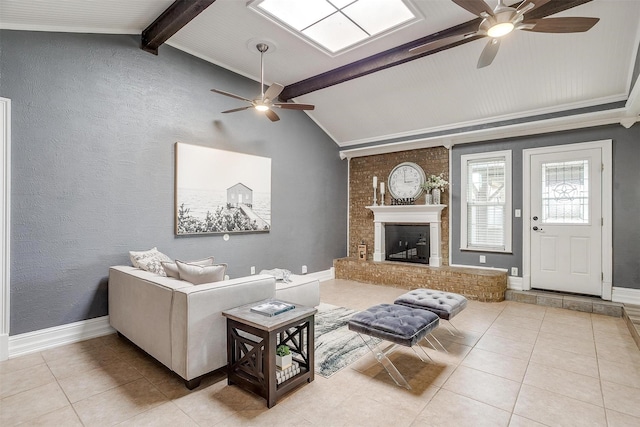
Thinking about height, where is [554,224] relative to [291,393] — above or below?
above

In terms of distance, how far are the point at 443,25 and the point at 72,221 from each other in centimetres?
457

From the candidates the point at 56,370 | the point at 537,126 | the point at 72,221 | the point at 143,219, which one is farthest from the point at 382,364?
the point at 537,126

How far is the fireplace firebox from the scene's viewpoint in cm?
596

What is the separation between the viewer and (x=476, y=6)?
2.34 m

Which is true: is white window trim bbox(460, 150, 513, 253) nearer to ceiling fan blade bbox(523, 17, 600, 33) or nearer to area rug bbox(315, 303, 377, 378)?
area rug bbox(315, 303, 377, 378)

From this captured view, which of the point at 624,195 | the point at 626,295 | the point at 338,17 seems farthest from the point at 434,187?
the point at 338,17

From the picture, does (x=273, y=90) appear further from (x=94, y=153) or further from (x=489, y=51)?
(x=489, y=51)

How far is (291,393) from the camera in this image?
2.28m

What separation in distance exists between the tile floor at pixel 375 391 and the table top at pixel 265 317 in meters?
0.55

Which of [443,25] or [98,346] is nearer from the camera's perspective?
[98,346]

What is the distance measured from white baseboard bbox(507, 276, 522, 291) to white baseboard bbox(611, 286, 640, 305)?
108 centimetres

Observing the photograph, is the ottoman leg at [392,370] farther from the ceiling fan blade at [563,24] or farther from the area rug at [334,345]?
the ceiling fan blade at [563,24]

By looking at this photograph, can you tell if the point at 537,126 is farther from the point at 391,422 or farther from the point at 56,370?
the point at 56,370

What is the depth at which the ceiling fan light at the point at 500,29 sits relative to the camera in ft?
7.91
